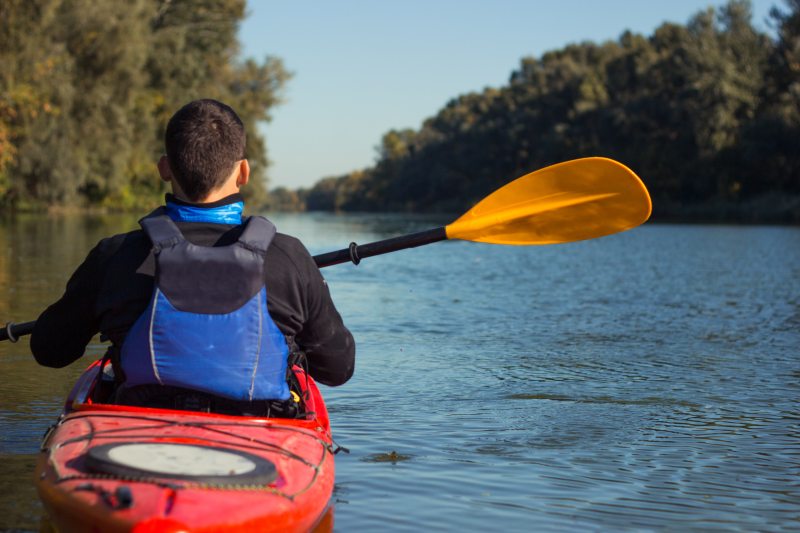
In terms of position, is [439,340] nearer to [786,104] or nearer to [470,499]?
[470,499]

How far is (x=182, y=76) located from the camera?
37.0m

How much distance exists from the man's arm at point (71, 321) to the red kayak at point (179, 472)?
236mm

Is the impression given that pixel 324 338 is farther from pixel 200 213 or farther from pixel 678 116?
pixel 678 116

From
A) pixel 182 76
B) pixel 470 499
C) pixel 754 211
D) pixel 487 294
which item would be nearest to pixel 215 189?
pixel 470 499

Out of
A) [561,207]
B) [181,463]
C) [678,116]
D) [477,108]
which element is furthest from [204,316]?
[477,108]

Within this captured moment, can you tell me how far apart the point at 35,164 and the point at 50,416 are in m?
24.5

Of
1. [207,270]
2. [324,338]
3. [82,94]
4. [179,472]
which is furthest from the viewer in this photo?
[82,94]

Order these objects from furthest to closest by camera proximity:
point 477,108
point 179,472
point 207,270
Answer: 1. point 477,108
2. point 207,270
3. point 179,472

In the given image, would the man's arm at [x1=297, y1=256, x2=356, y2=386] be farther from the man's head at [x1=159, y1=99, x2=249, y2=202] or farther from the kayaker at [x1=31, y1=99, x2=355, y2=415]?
the man's head at [x1=159, y1=99, x2=249, y2=202]

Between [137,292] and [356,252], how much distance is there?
1474mm

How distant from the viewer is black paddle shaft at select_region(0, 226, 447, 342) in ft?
15.2

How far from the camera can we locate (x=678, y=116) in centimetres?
5706

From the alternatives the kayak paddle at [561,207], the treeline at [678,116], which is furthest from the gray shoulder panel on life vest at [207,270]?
the treeline at [678,116]

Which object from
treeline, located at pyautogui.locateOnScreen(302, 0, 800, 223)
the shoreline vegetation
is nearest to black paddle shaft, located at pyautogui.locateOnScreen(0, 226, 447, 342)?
the shoreline vegetation
